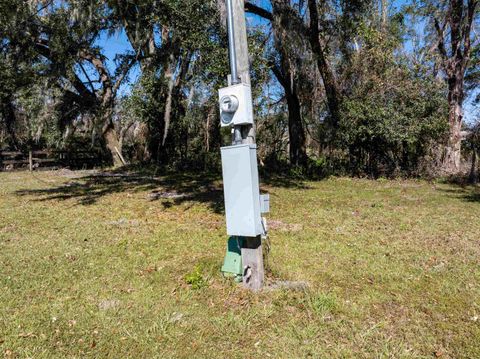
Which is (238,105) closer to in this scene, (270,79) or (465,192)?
(465,192)

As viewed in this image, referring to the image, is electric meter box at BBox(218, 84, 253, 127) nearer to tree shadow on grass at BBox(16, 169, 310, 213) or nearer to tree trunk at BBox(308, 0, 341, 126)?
tree shadow on grass at BBox(16, 169, 310, 213)

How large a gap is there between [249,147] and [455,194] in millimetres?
7620

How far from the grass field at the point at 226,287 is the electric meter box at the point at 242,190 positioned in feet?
1.86

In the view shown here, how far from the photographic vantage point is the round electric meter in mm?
2891

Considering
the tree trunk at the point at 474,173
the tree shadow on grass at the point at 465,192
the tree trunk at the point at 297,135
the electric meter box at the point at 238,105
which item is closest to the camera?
the electric meter box at the point at 238,105

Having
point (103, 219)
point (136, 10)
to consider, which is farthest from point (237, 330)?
point (136, 10)

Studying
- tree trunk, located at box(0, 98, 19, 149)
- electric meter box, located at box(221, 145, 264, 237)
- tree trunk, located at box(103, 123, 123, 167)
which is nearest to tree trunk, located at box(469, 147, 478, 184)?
electric meter box, located at box(221, 145, 264, 237)

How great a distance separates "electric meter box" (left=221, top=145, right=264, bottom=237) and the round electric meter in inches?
11.2

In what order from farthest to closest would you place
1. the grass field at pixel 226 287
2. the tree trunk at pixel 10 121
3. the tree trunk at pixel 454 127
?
the tree trunk at pixel 10 121 < the tree trunk at pixel 454 127 < the grass field at pixel 226 287

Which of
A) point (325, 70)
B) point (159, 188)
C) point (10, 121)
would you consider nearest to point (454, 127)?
point (325, 70)

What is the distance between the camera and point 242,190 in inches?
115

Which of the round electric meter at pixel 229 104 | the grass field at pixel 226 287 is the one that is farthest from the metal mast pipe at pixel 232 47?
the grass field at pixel 226 287

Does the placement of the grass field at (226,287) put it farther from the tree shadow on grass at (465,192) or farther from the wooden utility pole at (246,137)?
the tree shadow on grass at (465,192)

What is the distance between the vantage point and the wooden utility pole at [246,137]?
2986 millimetres
